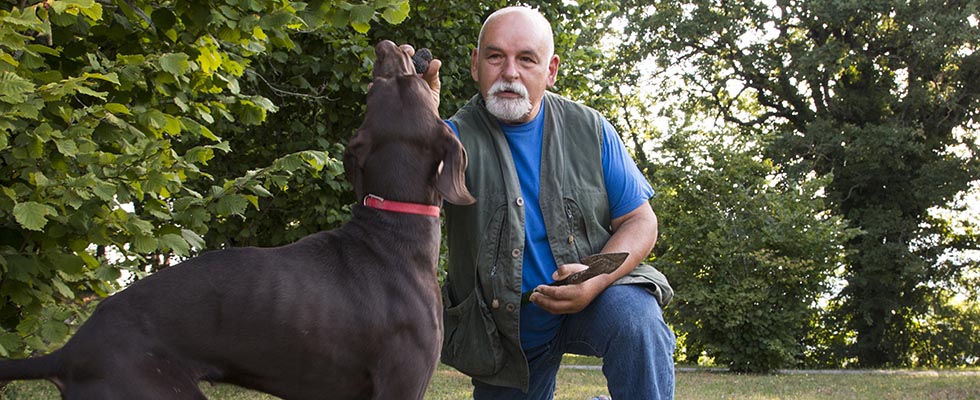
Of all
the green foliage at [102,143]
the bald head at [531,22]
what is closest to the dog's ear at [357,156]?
the bald head at [531,22]

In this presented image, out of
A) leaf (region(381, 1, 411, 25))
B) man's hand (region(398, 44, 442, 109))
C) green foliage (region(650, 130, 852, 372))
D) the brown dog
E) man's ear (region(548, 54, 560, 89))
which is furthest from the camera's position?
green foliage (region(650, 130, 852, 372))

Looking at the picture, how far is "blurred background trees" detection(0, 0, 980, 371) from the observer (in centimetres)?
453

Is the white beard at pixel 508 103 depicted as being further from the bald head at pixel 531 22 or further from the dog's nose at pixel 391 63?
the dog's nose at pixel 391 63

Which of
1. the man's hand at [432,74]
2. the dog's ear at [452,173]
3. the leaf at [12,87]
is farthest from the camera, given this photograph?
the leaf at [12,87]

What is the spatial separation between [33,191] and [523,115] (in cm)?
229

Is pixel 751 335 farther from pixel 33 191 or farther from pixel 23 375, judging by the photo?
pixel 23 375

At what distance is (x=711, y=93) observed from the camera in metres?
29.0

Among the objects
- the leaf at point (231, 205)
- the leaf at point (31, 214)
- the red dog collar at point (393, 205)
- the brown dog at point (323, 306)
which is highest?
the red dog collar at point (393, 205)

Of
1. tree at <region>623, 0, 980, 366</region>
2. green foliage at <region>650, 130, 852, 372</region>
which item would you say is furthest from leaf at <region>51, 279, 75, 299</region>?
tree at <region>623, 0, 980, 366</region>

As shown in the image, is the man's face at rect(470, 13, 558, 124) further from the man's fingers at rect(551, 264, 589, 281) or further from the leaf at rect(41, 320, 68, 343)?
the leaf at rect(41, 320, 68, 343)

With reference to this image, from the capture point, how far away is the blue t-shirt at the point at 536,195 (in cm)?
427

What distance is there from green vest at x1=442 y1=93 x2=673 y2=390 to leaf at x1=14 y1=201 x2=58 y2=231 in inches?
68.7

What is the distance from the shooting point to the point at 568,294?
3.98m

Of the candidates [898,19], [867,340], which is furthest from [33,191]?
[867,340]
